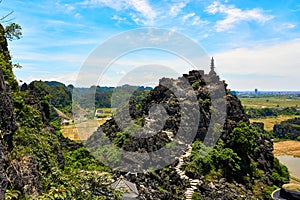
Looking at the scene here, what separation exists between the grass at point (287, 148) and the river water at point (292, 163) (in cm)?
216

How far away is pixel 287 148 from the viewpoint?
45938 millimetres

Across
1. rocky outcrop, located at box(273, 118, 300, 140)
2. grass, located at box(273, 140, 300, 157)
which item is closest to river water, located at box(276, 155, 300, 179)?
grass, located at box(273, 140, 300, 157)

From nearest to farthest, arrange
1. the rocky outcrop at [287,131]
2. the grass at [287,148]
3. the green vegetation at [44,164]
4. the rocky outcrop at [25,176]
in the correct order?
the green vegetation at [44,164] < the rocky outcrop at [25,176] < the grass at [287,148] < the rocky outcrop at [287,131]

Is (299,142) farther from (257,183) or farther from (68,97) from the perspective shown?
(68,97)

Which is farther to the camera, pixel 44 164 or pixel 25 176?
pixel 44 164

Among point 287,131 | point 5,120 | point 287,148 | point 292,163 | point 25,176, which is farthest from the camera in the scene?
point 287,131

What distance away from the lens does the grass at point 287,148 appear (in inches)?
1660

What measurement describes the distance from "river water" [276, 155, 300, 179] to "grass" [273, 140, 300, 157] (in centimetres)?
216

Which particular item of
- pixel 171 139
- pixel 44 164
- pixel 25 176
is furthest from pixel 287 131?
pixel 25 176

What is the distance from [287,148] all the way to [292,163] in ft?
35.0

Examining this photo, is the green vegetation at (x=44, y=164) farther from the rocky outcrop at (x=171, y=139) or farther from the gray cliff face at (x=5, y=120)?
the rocky outcrop at (x=171, y=139)

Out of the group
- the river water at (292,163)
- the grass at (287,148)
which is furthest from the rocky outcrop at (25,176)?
the grass at (287,148)

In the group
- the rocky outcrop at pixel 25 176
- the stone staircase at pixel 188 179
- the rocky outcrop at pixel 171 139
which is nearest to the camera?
the rocky outcrop at pixel 25 176

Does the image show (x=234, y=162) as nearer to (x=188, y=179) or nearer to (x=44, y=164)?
(x=188, y=179)
